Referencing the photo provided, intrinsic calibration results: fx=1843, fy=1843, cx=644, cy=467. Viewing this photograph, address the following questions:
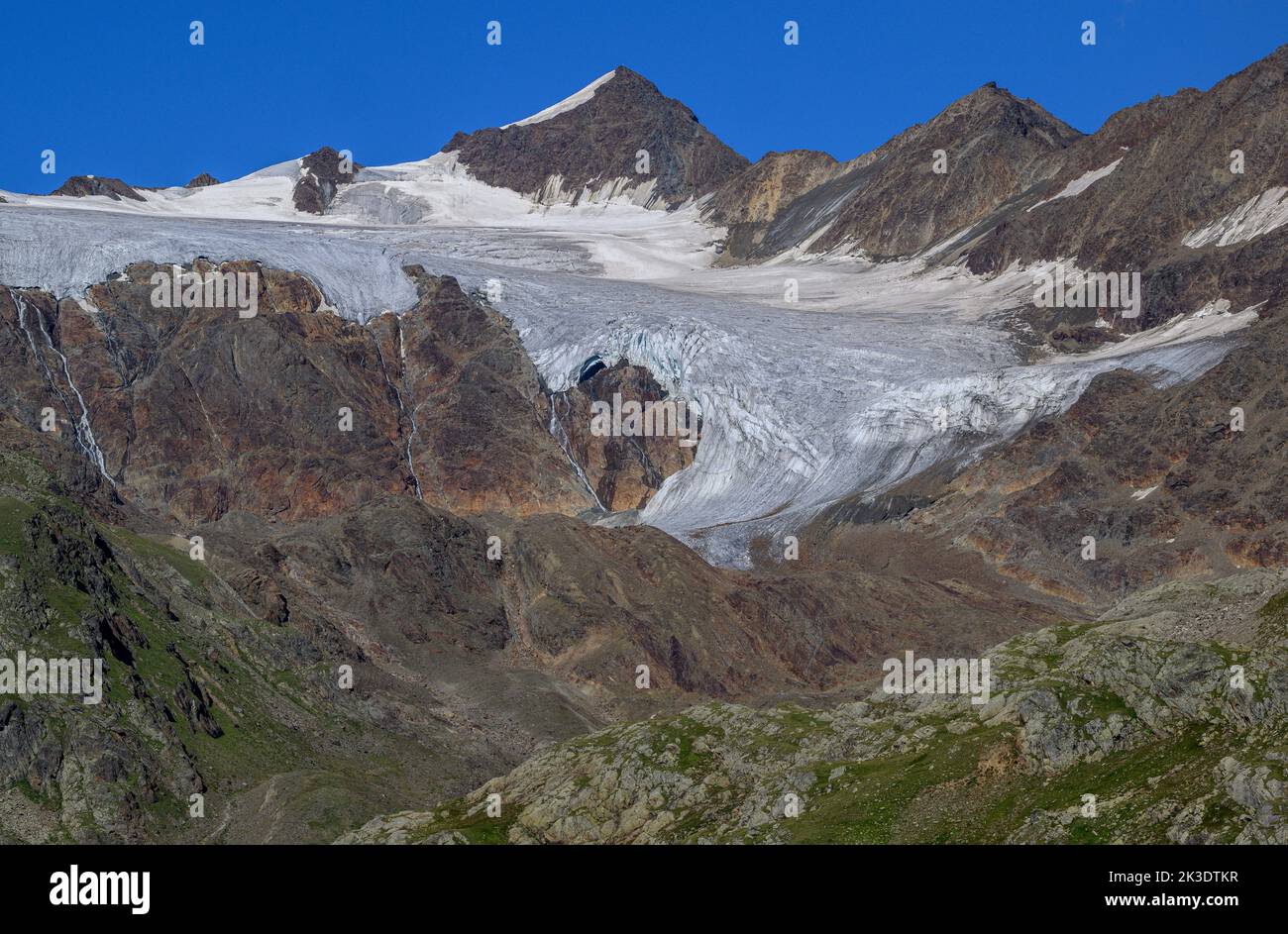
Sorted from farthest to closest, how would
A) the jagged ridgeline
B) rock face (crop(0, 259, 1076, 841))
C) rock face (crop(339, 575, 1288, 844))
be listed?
rock face (crop(0, 259, 1076, 841))
the jagged ridgeline
rock face (crop(339, 575, 1288, 844))

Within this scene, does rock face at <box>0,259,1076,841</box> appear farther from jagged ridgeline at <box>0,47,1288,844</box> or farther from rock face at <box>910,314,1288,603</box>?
rock face at <box>910,314,1288,603</box>

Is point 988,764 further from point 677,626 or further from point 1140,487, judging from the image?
point 1140,487

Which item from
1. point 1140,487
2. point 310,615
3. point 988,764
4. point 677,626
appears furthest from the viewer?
point 1140,487

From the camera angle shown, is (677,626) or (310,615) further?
(677,626)

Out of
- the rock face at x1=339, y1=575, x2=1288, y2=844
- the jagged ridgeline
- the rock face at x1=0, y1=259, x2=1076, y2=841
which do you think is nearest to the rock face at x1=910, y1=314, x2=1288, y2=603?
the jagged ridgeline

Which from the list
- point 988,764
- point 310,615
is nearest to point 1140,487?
point 310,615

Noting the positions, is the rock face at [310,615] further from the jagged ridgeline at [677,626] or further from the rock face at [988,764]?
the rock face at [988,764]

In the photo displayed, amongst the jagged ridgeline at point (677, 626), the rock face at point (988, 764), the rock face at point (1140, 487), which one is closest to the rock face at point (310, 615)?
the jagged ridgeline at point (677, 626)

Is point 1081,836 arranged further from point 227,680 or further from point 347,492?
point 347,492
